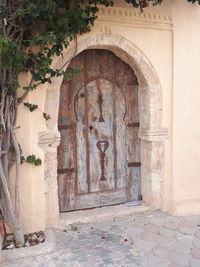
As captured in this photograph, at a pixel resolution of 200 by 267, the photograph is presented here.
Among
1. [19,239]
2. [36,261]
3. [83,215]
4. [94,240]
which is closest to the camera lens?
[36,261]

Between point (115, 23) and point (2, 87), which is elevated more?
point (115, 23)

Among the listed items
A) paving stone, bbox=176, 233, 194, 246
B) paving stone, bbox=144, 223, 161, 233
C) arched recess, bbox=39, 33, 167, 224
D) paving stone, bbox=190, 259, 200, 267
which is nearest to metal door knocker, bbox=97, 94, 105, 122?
arched recess, bbox=39, 33, 167, 224

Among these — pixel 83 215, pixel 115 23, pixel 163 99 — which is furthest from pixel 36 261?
pixel 115 23

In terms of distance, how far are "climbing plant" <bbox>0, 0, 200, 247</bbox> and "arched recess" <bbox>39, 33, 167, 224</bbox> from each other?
0.16 meters

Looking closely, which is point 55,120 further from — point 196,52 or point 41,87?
point 196,52

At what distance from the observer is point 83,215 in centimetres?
338

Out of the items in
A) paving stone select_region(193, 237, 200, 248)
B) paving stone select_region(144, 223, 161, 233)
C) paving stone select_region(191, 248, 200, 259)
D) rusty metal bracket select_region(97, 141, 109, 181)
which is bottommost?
paving stone select_region(191, 248, 200, 259)

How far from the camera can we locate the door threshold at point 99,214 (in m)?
3.30

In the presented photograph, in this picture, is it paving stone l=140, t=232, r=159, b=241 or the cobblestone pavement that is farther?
paving stone l=140, t=232, r=159, b=241

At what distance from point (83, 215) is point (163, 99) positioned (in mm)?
1674

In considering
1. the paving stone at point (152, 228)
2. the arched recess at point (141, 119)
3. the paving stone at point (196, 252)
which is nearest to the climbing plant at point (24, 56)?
the arched recess at point (141, 119)

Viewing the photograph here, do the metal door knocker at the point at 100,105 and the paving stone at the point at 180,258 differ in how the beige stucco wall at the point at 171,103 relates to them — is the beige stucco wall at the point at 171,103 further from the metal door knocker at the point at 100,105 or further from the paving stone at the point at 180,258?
the paving stone at the point at 180,258

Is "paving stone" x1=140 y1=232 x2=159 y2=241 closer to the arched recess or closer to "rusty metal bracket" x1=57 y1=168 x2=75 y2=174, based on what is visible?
the arched recess

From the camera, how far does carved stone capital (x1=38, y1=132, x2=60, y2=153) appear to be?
299 centimetres
